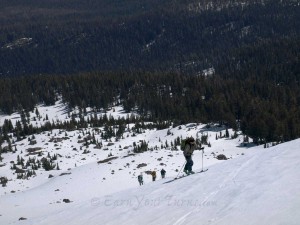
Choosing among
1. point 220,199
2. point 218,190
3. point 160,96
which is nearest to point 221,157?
point 218,190

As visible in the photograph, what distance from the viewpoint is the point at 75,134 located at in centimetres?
9438

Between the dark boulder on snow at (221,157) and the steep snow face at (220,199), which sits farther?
the dark boulder on snow at (221,157)

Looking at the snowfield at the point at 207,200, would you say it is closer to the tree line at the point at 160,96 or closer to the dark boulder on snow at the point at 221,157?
the dark boulder on snow at the point at 221,157

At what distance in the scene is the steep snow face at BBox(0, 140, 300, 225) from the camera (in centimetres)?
1659

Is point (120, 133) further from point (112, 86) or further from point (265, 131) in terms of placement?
point (112, 86)

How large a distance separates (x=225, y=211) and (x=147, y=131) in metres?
80.0

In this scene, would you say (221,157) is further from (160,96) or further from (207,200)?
(160,96)

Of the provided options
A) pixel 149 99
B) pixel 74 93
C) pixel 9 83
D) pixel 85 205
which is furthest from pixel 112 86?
pixel 85 205

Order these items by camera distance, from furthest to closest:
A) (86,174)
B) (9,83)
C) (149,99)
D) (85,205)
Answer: (9,83), (149,99), (86,174), (85,205)

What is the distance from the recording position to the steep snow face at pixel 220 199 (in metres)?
16.6

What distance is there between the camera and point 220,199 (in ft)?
62.6

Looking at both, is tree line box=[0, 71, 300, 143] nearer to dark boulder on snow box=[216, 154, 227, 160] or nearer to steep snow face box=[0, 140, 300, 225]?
dark boulder on snow box=[216, 154, 227, 160]

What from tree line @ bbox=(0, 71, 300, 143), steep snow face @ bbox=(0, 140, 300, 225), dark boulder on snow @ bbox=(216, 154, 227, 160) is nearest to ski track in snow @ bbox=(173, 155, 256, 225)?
steep snow face @ bbox=(0, 140, 300, 225)

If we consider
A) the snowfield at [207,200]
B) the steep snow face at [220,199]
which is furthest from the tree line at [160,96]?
the steep snow face at [220,199]
